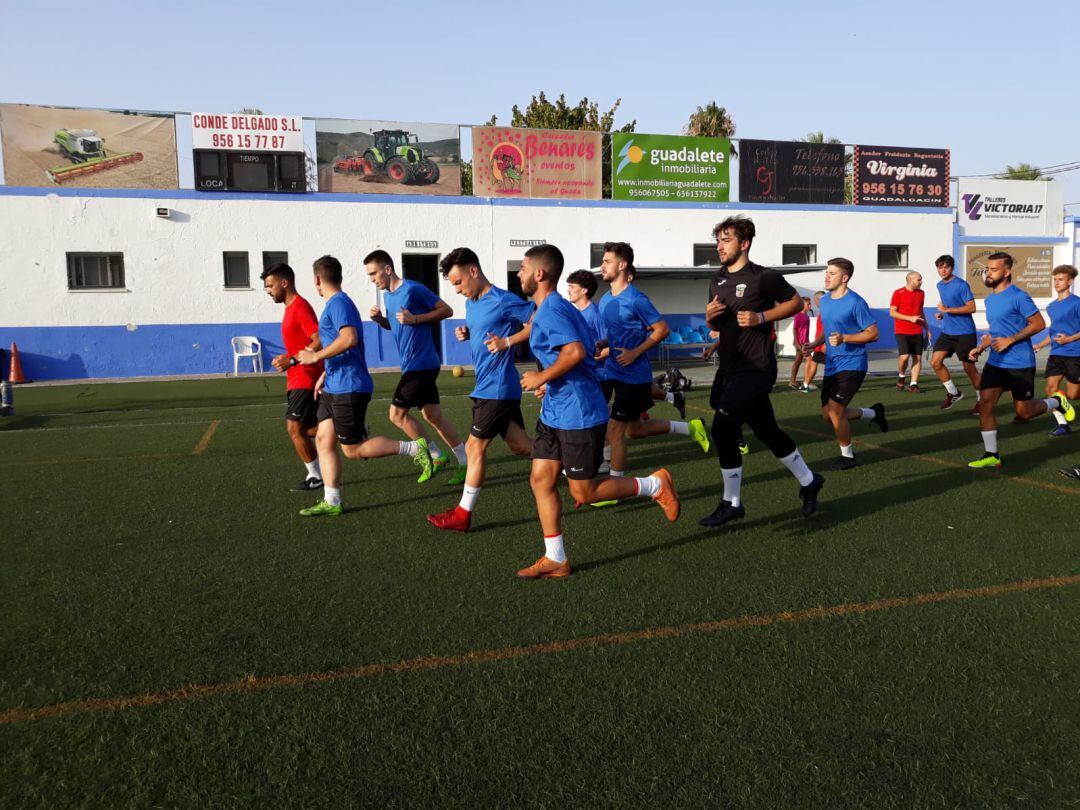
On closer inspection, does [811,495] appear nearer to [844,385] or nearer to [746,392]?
[746,392]

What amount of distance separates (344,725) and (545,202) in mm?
21398

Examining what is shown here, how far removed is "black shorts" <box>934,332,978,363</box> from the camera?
11.6 m

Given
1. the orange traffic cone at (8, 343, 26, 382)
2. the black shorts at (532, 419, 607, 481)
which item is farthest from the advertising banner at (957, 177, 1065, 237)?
the orange traffic cone at (8, 343, 26, 382)

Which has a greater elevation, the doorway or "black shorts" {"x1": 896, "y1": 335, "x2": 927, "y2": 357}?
the doorway

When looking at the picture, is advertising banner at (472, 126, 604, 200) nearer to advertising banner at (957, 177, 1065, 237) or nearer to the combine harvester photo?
the combine harvester photo

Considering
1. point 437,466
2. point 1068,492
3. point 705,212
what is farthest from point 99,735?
point 705,212

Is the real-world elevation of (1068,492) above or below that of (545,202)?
below

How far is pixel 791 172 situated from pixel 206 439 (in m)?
20.5

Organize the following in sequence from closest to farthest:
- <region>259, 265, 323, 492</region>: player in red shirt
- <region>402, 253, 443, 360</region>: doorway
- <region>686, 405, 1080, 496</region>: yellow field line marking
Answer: <region>259, 265, 323, 492</region>: player in red shirt < <region>686, 405, 1080, 496</region>: yellow field line marking < <region>402, 253, 443, 360</region>: doorway

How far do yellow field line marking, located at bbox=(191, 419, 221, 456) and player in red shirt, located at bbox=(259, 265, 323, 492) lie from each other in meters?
2.71

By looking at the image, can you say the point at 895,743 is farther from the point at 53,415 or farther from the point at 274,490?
the point at 53,415

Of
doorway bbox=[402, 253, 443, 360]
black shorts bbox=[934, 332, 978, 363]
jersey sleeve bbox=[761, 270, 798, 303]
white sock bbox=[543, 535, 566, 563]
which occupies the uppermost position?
doorway bbox=[402, 253, 443, 360]

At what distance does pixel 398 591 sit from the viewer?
4629 mm

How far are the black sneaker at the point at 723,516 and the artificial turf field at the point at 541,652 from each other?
108mm
